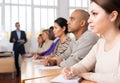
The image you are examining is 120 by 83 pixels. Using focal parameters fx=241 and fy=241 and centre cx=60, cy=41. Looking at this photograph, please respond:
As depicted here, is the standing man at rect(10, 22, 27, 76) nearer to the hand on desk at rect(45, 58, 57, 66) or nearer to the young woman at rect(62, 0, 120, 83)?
the hand on desk at rect(45, 58, 57, 66)

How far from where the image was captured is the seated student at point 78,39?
2.20m

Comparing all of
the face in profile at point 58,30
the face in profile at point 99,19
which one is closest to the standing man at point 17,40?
the face in profile at point 58,30

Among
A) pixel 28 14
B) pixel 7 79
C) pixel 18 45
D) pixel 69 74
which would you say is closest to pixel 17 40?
pixel 18 45

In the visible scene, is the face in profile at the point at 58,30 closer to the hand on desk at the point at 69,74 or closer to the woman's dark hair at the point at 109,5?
the hand on desk at the point at 69,74

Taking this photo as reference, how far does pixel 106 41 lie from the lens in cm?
163

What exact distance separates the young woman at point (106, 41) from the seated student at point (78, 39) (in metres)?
0.52

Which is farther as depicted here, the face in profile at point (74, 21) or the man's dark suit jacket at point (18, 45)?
the man's dark suit jacket at point (18, 45)

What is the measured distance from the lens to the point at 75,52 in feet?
7.29

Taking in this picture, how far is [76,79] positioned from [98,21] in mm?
412

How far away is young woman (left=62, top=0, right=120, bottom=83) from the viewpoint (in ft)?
4.92

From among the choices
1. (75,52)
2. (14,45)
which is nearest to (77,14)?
(75,52)

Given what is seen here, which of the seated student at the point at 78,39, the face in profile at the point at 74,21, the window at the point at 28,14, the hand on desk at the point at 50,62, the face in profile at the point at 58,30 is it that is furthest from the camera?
the window at the point at 28,14

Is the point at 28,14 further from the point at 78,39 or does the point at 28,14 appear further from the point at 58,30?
the point at 78,39

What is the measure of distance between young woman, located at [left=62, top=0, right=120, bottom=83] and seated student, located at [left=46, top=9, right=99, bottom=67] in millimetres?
524
